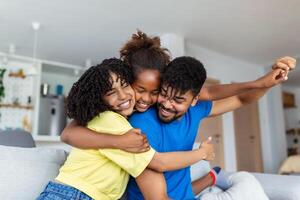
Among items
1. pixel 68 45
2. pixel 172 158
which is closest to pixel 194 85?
pixel 172 158

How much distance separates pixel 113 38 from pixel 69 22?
2.31 feet

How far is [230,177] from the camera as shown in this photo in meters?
1.53

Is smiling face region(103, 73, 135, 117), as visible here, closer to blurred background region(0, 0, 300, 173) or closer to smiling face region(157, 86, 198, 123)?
smiling face region(157, 86, 198, 123)

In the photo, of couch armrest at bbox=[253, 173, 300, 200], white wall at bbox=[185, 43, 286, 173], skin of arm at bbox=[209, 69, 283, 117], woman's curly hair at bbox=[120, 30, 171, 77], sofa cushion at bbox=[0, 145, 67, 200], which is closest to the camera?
woman's curly hair at bbox=[120, 30, 171, 77]

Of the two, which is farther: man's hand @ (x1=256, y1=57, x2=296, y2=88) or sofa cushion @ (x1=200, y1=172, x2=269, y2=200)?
sofa cushion @ (x1=200, y1=172, x2=269, y2=200)

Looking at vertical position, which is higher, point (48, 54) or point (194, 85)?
point (48, 54)

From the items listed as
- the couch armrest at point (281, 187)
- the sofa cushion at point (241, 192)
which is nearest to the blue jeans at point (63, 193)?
the sofa cushion at point (241, 192)

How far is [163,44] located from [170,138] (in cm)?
305

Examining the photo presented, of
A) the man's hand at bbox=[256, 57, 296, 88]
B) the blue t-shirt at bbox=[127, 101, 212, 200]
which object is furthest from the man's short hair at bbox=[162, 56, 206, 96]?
the man's hand at bbox=[256, 57, 296, 88]

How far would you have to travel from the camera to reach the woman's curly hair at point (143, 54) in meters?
1.03

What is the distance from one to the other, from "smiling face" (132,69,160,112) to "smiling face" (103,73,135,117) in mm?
51

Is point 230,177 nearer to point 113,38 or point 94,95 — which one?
point 94,95

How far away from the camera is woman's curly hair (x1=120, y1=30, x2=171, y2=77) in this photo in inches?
40.4

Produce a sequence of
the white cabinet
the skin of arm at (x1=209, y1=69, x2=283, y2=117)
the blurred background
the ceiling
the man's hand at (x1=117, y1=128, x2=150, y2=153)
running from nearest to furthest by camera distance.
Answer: the man's hand at (x1=117, y1=128, x2=150, y2=153), the skin of arm at (x1=209, y1=69, x2=283, y2=117), the ceiling, the blurred background, the white cabinet
